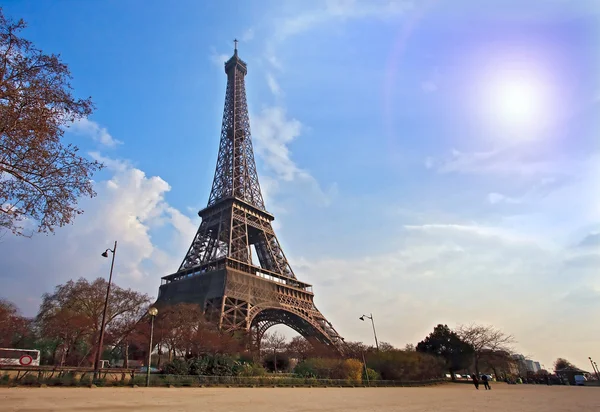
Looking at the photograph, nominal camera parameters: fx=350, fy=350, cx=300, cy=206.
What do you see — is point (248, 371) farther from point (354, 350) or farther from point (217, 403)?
point (354, 350)

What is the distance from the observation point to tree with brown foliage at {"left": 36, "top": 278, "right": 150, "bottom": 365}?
3484 cm

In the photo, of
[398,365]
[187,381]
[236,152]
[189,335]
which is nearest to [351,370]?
[398,365]

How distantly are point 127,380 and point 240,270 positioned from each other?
30.1 metres

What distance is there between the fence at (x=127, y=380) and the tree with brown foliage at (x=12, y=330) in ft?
94.1

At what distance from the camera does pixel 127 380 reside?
758 inches

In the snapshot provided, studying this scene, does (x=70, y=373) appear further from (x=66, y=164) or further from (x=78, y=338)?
(x=78, y=338)

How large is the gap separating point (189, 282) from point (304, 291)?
1861 cm

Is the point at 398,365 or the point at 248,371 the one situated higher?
the point at 248,371

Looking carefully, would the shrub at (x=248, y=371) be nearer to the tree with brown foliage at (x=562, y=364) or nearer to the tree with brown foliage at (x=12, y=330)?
the tree with brown foliage at (x=12, y=330)

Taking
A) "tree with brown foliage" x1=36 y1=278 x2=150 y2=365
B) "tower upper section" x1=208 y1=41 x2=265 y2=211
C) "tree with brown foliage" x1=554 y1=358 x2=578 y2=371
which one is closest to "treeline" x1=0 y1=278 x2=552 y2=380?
"tree with brown foliage" x1=36 y1=278 x2=150 y2=365

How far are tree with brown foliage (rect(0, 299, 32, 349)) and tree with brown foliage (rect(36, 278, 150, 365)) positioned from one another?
2.97 metres

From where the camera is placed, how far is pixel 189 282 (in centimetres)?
5056

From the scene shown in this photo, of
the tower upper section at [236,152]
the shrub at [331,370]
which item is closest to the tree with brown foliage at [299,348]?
the shrub at [331,370]

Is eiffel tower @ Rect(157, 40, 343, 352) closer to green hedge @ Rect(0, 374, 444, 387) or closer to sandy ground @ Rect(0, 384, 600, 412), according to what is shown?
green hedge @ Rect(0, 374, 444, 387)
